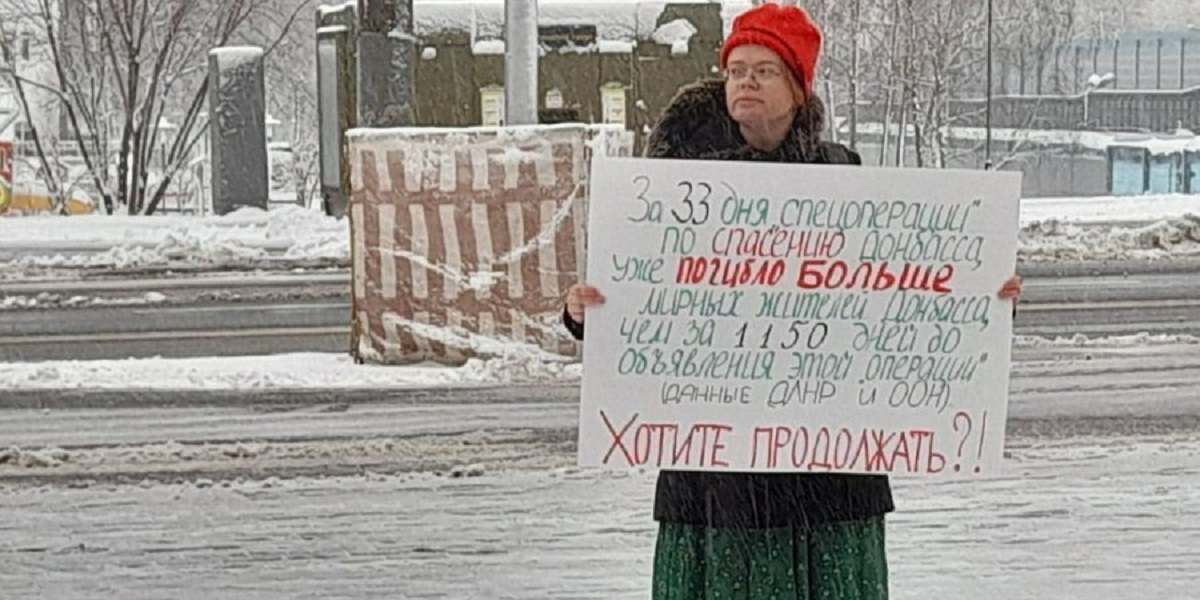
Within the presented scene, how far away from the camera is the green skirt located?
3.55m

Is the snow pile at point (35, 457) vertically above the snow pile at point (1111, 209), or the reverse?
the snow pile at point (1111, 209)

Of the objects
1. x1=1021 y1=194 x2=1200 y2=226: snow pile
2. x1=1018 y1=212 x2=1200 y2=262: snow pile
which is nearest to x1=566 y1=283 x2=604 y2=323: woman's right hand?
x1=1018 y1=212 x2=1200 y2=262: snow pile

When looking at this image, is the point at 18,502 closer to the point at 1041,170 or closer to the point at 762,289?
the point at 762,289

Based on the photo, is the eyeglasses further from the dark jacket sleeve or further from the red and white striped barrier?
the red and white striped barrier

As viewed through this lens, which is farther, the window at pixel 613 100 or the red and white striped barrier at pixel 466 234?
the window at pixel 613 100

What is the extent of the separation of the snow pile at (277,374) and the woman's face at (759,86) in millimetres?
6517

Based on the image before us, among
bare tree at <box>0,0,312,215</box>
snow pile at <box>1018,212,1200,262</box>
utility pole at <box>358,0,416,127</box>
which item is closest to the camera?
utility pole at <box>358,0,416,127</box>

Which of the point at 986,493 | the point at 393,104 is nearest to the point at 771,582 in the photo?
the point at 986,493

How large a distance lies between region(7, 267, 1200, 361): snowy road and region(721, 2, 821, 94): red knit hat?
830 centimetres

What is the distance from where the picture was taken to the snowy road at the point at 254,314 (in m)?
12.0

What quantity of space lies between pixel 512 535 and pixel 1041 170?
88.1ft

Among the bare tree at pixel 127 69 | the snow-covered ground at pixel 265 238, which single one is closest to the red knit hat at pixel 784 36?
the snow-covered ground at pixel 265 238

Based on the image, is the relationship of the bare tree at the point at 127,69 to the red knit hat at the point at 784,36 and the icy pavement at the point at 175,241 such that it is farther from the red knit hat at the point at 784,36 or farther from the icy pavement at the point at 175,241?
the red knit hat at the point at 784,36

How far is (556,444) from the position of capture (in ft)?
27.1
